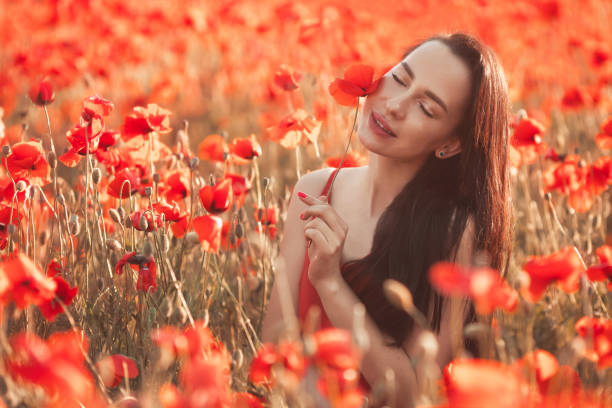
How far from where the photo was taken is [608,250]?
4.55 ft

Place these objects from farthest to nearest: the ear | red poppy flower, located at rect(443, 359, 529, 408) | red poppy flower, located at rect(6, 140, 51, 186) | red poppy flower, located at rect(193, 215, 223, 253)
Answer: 1. the ear
2. red poppy flower, located at rect(6, 140, 51, 186)
3. red poppy flower, located at rect(193, 215, 223, 253)
4. red poppy flower, located at rect(443, 359, 529, 408)

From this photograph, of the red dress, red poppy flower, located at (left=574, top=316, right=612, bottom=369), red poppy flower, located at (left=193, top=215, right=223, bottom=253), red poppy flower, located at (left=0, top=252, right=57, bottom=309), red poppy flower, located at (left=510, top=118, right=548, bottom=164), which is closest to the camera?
red poppy flower, located at (left=0, top=252, right=57, bottom=309)

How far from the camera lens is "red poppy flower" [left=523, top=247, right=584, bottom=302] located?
1.08 meters

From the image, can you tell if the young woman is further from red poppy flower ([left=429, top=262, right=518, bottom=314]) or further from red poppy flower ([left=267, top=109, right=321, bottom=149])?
red poppy flower ([left=429, top=262, right=518, bottom=314])

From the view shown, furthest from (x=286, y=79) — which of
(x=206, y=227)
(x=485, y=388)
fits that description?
(x=485, y=388)

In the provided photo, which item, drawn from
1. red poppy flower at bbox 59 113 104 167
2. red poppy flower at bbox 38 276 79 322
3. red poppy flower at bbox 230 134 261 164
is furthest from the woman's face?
red poppy flower at bbox 38 276 79 322

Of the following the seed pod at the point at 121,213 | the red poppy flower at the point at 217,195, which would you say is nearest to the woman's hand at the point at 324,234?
the red poppy flower at the point at 217,195

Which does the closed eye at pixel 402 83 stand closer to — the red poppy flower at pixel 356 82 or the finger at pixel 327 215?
the red poppy flower at pixel 356 82

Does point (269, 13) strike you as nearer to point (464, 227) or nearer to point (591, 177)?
point (591, 177)

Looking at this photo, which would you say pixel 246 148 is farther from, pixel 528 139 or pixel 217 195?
pixel 528 139

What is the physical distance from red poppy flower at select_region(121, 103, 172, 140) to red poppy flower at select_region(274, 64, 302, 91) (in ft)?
1.49

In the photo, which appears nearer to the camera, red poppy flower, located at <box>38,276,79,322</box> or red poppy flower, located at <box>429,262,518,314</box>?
red poppy flower, located at <box>429,262,518,314</box>

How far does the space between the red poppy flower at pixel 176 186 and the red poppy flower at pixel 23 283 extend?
691mm

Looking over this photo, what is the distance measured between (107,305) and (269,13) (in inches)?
128
